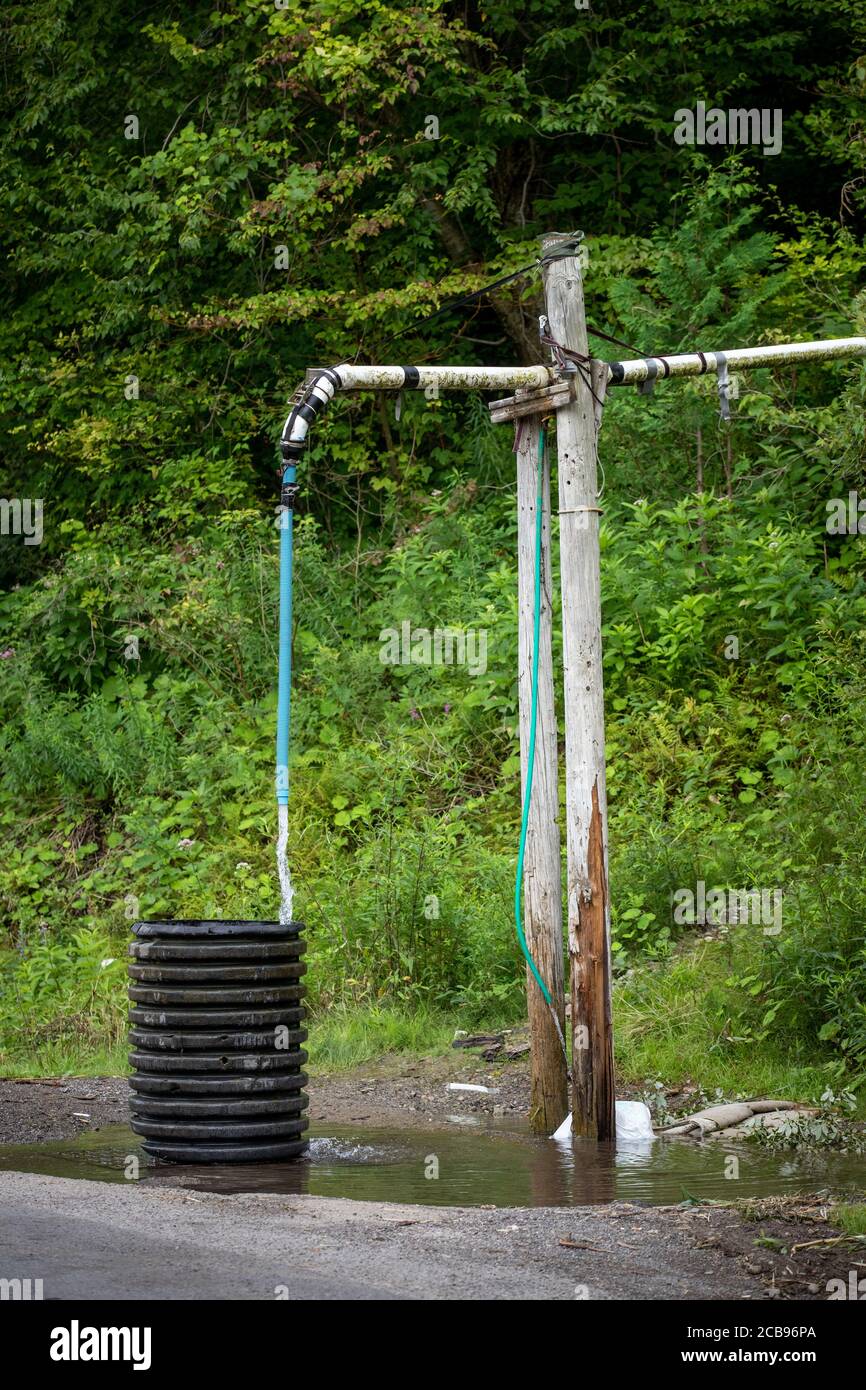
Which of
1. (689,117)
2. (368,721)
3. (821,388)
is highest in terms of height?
(689,117)

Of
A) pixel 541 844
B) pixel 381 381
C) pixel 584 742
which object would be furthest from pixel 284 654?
pixel 541 844

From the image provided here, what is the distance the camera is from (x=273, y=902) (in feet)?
39.7

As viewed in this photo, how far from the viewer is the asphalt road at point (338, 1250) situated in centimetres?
455

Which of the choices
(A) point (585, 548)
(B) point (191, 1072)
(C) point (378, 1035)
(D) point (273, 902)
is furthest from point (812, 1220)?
(D) point (273, 902)

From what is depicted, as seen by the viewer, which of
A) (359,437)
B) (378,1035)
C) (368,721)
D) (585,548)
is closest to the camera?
(585,548)

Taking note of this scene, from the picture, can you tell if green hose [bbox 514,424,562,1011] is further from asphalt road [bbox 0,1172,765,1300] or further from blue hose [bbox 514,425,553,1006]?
asphalt road [bbox 0,1172,765,1300]

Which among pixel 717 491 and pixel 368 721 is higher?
pixel 717 491

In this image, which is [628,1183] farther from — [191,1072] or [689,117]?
[689,117]

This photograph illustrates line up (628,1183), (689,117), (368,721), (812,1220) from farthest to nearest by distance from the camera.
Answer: (689,117)
(368,721)
(628,1183)
(812,1220)

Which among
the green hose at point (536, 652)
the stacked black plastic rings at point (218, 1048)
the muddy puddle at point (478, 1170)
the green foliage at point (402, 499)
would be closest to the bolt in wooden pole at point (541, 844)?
the green hose at point (536, 652)

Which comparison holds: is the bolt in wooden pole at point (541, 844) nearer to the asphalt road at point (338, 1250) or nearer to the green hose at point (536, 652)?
the green hose at point (536, 652)

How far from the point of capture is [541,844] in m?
8.25

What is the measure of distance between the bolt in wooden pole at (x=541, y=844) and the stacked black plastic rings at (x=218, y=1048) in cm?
139
